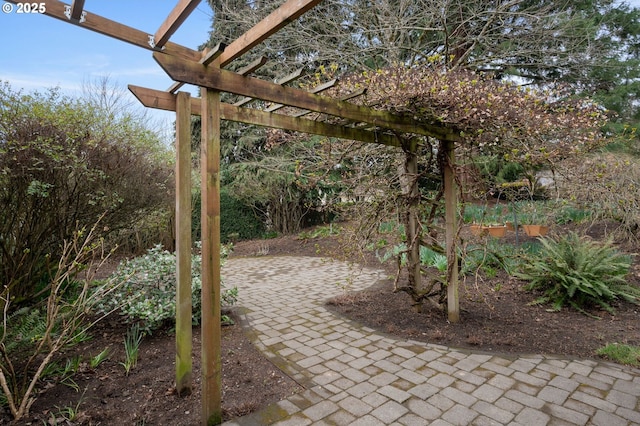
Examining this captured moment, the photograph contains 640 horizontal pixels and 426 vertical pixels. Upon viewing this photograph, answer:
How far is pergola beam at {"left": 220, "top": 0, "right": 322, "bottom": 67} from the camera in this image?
1.54m

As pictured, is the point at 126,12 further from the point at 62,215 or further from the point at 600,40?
the point at 600,40

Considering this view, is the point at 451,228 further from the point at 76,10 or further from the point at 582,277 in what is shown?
the point at 76,10

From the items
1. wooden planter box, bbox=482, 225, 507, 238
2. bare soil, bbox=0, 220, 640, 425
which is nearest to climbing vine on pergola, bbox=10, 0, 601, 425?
bare soil, bbox=0, 220, 640, 425

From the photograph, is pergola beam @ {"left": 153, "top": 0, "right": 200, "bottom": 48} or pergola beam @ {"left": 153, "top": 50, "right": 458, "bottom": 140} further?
pergola beam @ {"left": 153, "top": 50, "right": 458, "bottom": 140}

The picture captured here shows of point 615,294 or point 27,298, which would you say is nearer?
point 27,298

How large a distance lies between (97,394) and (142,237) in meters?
6.11

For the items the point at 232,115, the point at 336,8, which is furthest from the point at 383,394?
the point at 336,8

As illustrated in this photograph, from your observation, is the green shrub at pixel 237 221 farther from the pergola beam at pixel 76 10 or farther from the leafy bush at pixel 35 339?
the pergola beam at pixel 76 10

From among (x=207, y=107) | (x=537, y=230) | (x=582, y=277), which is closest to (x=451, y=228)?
(x=582, y=277)

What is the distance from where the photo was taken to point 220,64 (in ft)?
6.78

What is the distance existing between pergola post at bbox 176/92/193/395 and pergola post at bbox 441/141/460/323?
2.63 m

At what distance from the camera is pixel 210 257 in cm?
211

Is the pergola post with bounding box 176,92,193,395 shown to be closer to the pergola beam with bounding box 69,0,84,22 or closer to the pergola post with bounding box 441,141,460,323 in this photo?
the pergola beam with bounding box 69,0,84,22

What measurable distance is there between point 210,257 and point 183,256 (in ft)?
1.37
